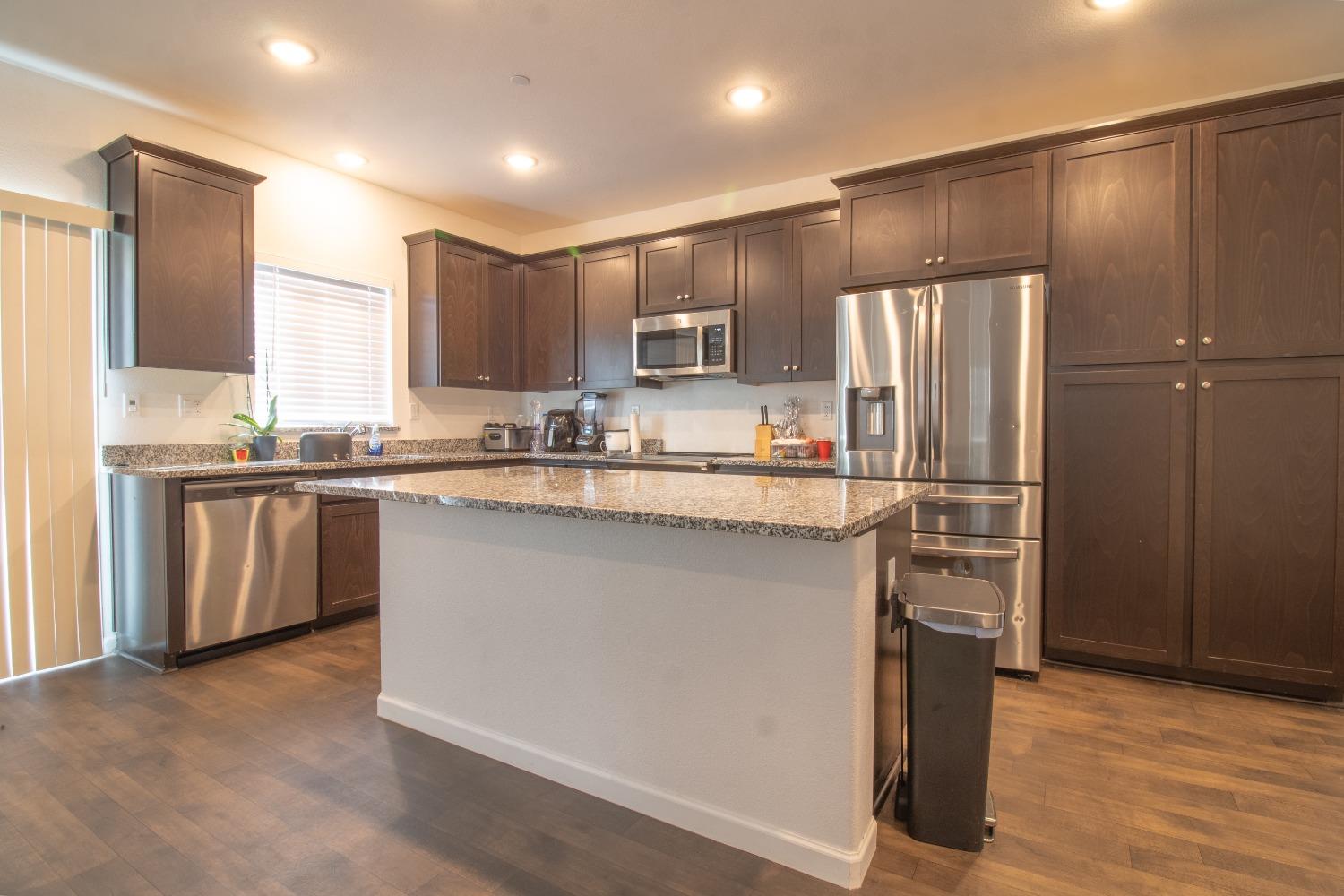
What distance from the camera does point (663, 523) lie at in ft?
4.72

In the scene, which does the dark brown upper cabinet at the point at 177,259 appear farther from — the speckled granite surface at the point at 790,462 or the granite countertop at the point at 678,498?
the speckled granite surface at the point at 790,462

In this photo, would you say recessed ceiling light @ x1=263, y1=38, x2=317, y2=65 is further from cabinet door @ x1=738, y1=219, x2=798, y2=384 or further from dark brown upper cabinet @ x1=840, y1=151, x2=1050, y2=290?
dark brown upper cabinet @ x1=840, y1=151, x2=1050, y2=290

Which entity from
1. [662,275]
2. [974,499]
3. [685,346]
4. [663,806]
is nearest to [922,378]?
[974,499]

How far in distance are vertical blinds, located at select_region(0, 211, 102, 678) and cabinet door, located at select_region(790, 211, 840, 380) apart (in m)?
3.57

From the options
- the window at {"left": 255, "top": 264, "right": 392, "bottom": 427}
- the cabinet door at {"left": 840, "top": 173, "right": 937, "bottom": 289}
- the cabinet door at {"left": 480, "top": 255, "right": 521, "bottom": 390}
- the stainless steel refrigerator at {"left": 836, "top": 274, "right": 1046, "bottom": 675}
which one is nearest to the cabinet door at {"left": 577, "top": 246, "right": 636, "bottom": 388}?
the cabinet door at {"left": 480, "top": 255, "right": 521, "bottom": 390}

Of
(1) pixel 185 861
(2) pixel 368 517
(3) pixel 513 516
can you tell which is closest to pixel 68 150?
(2) pixel 368 517

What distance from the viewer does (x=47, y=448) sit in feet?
9.62

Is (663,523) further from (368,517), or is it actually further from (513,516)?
(368,517)

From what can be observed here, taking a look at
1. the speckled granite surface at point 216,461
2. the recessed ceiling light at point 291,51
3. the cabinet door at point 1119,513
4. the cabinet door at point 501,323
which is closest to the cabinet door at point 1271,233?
the cabinet door at point 1119,513

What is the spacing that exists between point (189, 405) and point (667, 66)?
2946 millimetres

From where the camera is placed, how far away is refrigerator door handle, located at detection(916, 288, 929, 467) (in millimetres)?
2967

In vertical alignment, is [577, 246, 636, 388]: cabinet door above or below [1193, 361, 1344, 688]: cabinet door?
above

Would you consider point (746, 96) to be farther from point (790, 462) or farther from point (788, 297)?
point (790, 462)

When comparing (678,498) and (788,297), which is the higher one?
(788,297)
